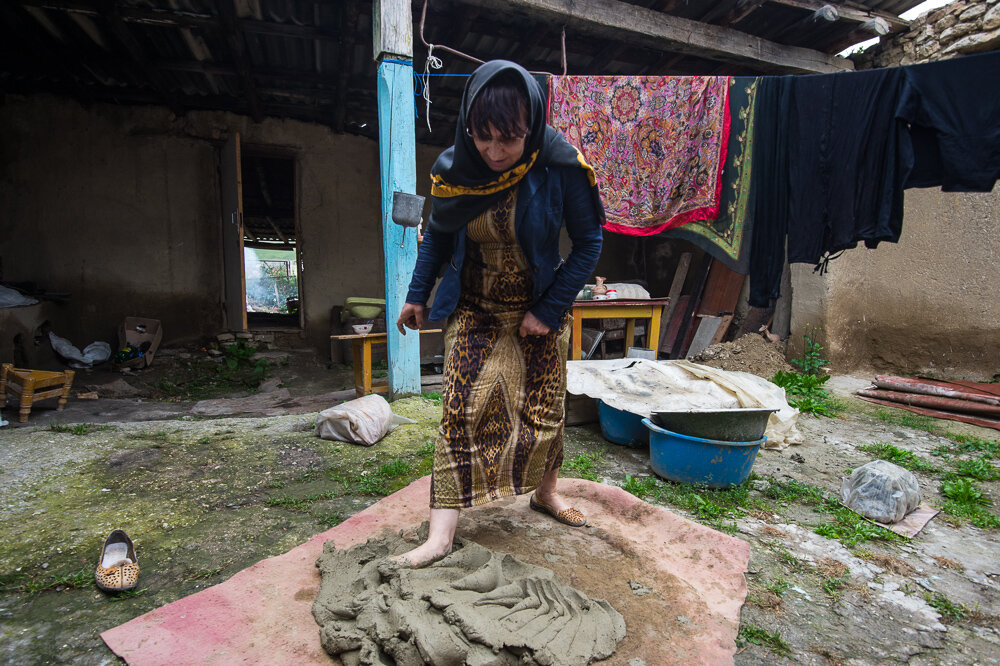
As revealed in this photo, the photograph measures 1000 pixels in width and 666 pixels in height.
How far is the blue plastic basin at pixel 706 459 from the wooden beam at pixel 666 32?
3540 millimetres

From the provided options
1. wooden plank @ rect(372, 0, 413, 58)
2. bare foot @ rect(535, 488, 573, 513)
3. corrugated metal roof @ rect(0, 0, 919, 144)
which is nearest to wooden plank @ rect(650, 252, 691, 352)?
corrugated metal roof @ rect(0, 0, 919, 144)

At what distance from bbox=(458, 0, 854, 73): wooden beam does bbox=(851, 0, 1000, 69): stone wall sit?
39 cm

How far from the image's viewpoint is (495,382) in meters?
1.85

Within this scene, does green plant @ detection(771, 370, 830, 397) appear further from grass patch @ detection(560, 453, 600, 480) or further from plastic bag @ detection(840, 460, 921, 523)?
grass patch @ detection(560, 453, 600, 480)

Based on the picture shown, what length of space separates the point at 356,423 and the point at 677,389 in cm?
203

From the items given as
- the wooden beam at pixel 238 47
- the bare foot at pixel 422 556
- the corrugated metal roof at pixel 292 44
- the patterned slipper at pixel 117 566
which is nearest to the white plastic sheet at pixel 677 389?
the bare foot at pixel 422 556

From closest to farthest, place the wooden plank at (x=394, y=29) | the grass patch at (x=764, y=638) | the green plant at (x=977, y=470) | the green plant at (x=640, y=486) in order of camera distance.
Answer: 1. the grass patch at (x=764, y=638)
2. the green plant at (x=640, y=486)
3. the green plant at (x=977, y=470)
4. the wooden plank at (x=394, y=29)

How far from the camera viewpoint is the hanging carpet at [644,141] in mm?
3775

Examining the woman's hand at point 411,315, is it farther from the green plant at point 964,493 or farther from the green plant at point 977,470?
the green plant at point 977,470

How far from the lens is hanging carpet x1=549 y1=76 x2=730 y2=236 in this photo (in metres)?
3.78

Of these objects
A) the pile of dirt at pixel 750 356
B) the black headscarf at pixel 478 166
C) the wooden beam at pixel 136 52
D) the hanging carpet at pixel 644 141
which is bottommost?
the pile of dirt at pixel 750 356

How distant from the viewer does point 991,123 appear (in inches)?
111

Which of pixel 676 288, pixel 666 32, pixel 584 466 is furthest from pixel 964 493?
pixel 676 288

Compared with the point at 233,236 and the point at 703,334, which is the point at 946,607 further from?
the point at 233,236
